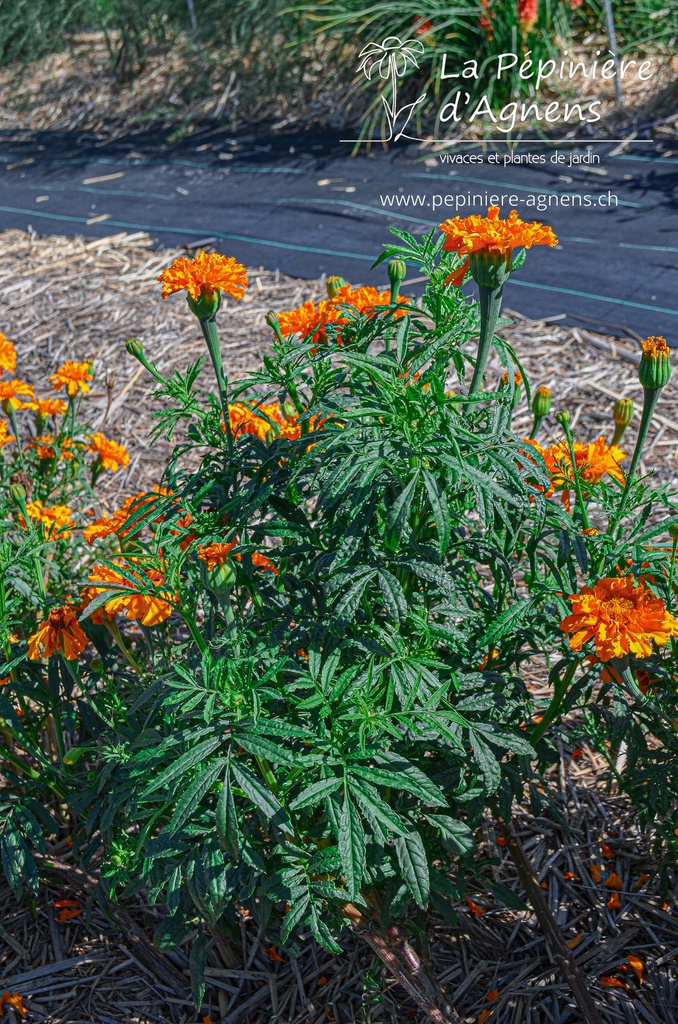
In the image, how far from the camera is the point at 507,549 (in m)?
1.47

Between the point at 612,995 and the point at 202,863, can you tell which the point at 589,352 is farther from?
the point at 202,863

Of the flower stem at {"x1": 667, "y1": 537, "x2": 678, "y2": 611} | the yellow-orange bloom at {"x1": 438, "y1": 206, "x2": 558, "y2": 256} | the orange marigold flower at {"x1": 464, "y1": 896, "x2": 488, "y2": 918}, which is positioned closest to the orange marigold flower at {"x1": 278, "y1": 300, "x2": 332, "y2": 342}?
the yellow-orange bloom at {"x1": 438, "y1": 206, "x2": 558, "y2": 256}

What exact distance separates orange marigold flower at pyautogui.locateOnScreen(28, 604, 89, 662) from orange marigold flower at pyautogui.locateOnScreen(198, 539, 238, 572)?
35cm

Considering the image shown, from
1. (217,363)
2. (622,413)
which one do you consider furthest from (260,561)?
(622,413)

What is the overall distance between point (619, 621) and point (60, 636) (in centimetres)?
83

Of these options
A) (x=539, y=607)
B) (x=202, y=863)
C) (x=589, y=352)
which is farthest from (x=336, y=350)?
(x=589, y=352)

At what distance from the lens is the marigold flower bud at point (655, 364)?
1.38 metres

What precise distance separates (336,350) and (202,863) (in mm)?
699

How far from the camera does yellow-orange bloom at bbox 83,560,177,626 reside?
1.29 m

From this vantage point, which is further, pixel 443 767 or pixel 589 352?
pixel 589 352

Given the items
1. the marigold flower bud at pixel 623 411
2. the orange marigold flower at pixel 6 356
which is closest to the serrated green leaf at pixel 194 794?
the marigold flower bud at pixel 623 411

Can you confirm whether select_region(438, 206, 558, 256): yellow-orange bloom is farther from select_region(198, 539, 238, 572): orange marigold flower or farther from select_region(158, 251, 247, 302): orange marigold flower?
select_region(198, 539, 238, 572): orange marigold flower

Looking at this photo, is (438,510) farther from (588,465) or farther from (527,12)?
(527,12)

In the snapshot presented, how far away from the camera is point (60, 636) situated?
146 centimetres
